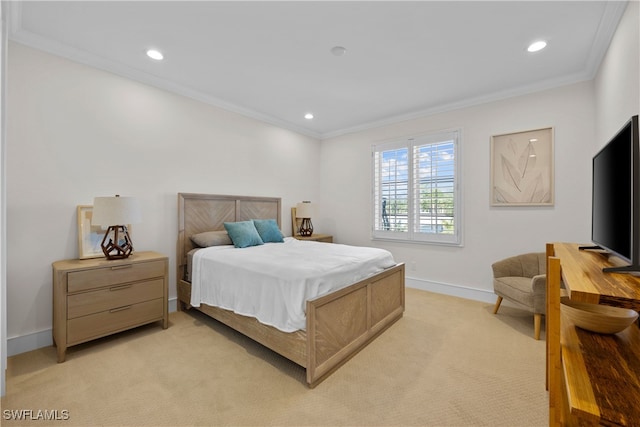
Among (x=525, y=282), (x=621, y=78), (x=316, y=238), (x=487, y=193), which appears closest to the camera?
(x=621, y=78)

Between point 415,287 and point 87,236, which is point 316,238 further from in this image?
point 87,236

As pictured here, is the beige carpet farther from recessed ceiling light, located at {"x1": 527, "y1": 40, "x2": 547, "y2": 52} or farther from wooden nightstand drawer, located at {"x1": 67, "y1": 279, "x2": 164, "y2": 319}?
recessed ceiling light, located at {"x1": 527, "y1": 40, "x2": 547, "y2": 52}

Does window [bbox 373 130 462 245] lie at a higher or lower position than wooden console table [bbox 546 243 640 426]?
higher

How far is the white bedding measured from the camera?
6.73 feet

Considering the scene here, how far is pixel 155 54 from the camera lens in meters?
2.71

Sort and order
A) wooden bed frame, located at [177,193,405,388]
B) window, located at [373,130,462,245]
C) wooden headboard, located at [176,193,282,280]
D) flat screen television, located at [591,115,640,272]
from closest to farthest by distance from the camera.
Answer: flat screen television, located at [591,115,640,272] < wooden bed frame, located at [177,193,405,388] < wooden headboard, located at [176,193,282,280] < window, located at [373,130,462,245]

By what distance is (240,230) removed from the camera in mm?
3424

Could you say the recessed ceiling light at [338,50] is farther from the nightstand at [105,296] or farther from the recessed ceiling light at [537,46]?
the nightstand at [105,296]

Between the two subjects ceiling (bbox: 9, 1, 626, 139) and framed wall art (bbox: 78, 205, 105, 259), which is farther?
framed wall art (bbox: 78, 205, 105, 259)

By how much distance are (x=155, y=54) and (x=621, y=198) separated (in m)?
3.62

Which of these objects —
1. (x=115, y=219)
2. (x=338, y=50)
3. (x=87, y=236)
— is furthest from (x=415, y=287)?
(x=87, y=236)

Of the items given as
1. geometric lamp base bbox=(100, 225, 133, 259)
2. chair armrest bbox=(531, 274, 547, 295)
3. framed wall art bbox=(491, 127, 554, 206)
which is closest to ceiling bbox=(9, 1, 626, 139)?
framed wall art bbox=(491, 127, 554, 206)

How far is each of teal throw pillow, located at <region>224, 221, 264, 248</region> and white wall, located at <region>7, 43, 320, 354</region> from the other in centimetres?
69

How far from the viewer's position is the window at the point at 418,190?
3.95 metres
